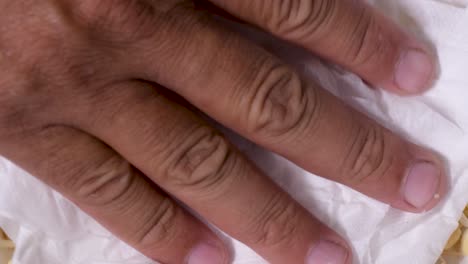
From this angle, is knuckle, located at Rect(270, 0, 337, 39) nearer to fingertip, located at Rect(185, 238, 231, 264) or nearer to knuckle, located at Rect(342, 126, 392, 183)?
knuckle, located at Rect(342, 126, 392, 183)

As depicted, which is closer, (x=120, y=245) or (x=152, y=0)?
(x=152, y=0)

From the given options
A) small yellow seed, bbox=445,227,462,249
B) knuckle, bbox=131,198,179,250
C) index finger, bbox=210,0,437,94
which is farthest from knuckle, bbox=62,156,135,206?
small yellow seed, bbox=445,227,462,249

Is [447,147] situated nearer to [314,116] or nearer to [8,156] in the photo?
[314,116]

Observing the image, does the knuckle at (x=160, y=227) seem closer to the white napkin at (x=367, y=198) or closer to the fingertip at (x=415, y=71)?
the white napkin at (x=367, y=198)

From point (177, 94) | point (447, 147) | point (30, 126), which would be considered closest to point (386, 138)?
point (447, 147)

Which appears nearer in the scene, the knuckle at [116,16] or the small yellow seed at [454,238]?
the knuckle at [116,16]

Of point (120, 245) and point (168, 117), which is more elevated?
point (168, 117)

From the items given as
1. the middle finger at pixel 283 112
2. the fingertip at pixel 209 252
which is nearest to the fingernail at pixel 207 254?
the fingertip at pixel 209 252
